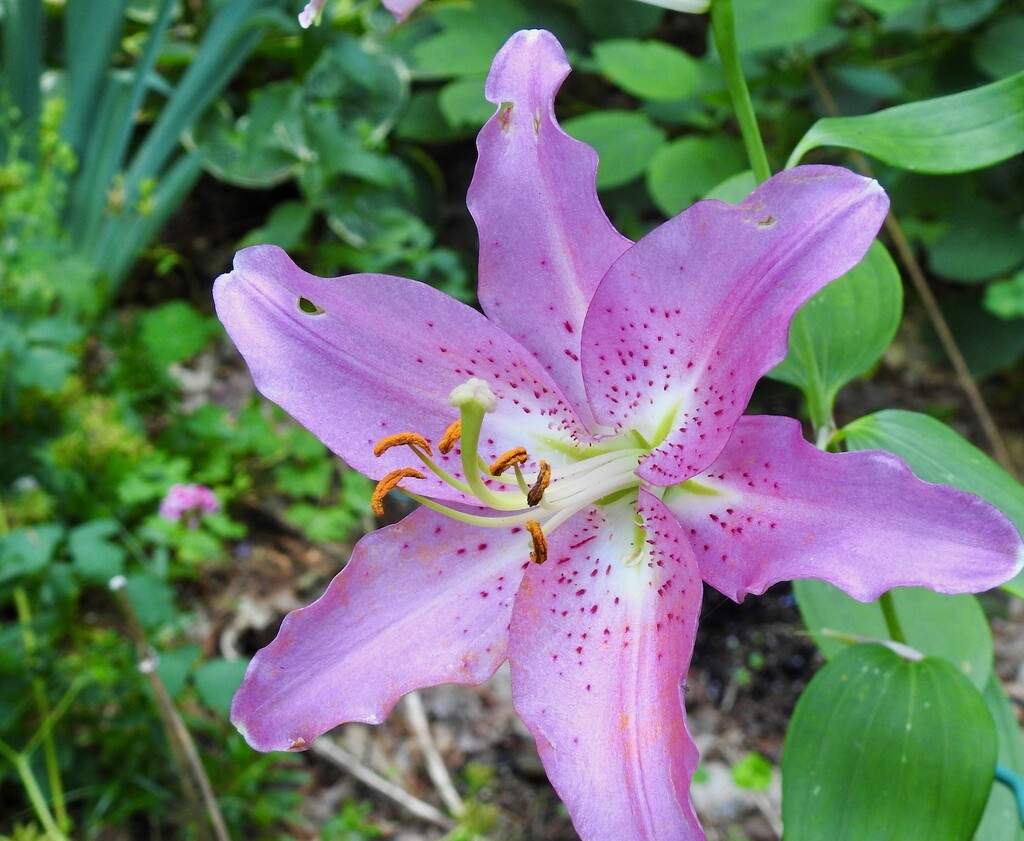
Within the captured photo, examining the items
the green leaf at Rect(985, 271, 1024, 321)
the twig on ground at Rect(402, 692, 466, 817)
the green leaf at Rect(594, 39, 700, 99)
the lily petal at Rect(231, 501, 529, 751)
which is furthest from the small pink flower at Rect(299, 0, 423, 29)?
the green leaf at Rect(985, 271, 1024, 321)

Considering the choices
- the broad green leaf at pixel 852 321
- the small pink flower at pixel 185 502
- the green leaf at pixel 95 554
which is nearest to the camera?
the broad green leaf at pixel 852 321

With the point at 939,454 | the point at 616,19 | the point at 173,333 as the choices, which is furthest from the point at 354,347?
the point at 616,19

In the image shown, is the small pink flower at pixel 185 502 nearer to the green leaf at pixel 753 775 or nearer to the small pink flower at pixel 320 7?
the green leaf at pixel 753 775

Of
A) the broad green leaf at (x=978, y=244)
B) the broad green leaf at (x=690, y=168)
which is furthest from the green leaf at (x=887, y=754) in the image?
the broad green leaf at (x=978, y=244)

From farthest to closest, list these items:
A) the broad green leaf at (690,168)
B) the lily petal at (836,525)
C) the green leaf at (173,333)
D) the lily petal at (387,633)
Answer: the green leaf at (173,333), the broad green leaf at (690,168), the lily petal at (387,633), the lily petal at (836,525)

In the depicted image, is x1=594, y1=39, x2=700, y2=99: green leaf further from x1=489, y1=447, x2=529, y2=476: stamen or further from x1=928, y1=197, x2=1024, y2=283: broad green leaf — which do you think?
x1=489, y1=447, x2=529, y2=476: stamen

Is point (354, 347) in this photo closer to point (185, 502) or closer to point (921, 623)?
point (921, 623)
